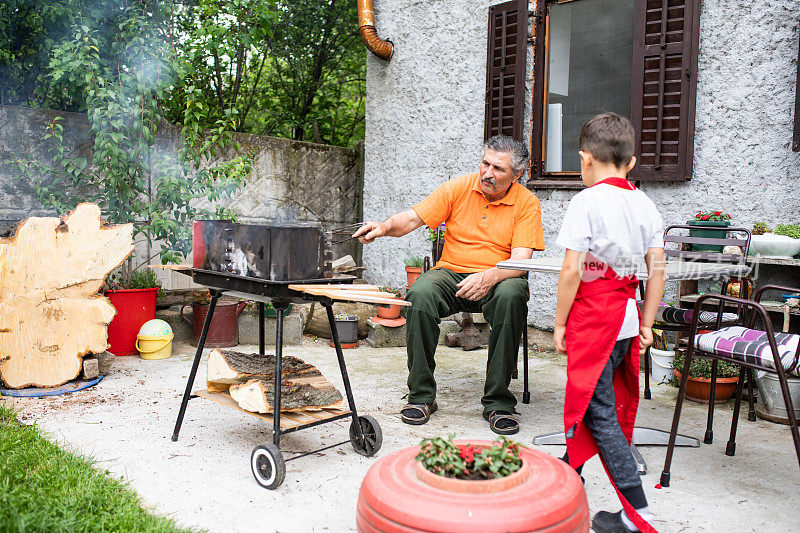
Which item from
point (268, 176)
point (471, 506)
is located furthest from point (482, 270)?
point (268, 176)

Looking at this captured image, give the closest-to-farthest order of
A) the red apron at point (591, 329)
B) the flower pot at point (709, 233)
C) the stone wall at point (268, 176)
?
the red apron at point (591, 329)
the flower pot at point (709, 233)
the stone wall at point (268, 176)

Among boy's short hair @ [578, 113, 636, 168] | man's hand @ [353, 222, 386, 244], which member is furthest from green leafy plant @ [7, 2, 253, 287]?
boy's short hair @ [578, 113, 636, 168]

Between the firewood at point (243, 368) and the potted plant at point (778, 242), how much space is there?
9.07 feet

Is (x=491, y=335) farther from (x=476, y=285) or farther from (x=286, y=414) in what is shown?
(x=286, y=414)

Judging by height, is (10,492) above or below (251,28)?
below

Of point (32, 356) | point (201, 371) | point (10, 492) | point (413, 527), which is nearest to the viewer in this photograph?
point (413, 527)

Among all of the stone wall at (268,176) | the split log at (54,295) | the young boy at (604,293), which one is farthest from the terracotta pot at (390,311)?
the young boy at (604,293)

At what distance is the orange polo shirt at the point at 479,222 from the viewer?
3592mm

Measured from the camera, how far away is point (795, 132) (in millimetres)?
3879

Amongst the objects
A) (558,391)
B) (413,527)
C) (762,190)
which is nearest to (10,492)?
(413,527)

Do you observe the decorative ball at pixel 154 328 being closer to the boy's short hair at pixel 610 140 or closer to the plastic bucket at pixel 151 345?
the plastic bucket at pixel 151 345

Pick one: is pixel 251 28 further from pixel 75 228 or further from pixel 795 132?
pixel 795 132

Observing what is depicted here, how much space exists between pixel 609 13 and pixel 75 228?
4306 millimetres

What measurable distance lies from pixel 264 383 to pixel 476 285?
1.23 metres
